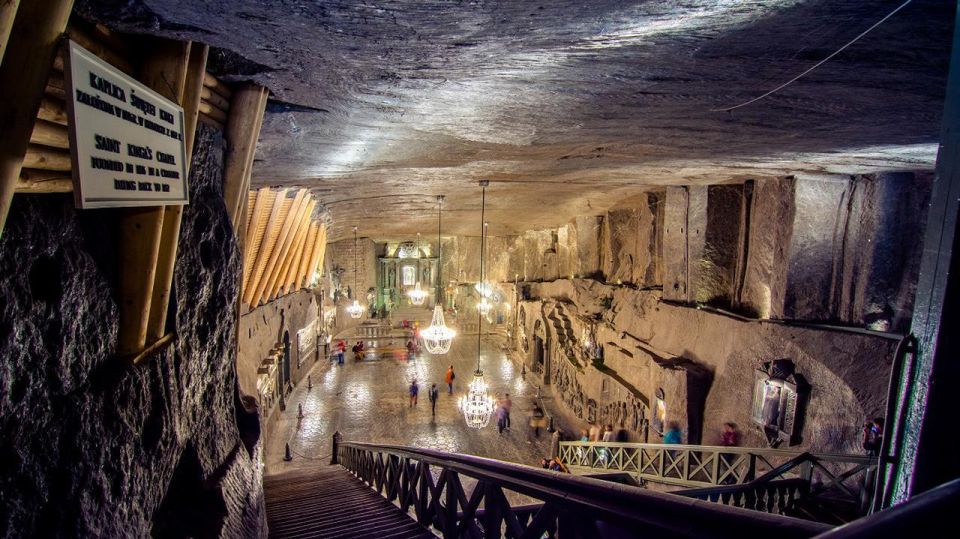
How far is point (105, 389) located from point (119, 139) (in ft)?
4.41

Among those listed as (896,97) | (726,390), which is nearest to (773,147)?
(896,97)

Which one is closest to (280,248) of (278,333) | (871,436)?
(278,333)

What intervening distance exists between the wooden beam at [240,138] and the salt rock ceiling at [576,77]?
24 cm

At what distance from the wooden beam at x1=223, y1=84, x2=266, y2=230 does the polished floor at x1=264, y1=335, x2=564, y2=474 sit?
314 inches

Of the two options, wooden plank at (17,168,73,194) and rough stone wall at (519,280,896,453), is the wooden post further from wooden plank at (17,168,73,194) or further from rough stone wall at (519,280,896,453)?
rough stone wall at (519,280,896,453)

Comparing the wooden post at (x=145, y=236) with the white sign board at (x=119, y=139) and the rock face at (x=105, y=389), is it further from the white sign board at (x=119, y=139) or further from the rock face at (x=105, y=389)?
the white sign board at (x=119, y=139)

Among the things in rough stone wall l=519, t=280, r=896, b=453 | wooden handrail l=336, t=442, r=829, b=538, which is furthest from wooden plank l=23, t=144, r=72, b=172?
rough stone wall l=519, t=280, r=896, b=453

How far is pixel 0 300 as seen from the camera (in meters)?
1.73

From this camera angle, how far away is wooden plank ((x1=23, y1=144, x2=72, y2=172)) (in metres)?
1.81

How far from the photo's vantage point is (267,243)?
8773 millimetres

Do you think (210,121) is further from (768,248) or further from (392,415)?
(392,415)

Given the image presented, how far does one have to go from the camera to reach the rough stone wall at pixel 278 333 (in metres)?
9.30

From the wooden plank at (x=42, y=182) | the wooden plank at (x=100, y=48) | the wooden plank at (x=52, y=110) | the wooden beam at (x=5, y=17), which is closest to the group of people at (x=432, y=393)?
the wooden plank at (x=100, y=48)

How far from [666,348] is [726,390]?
1845mm
